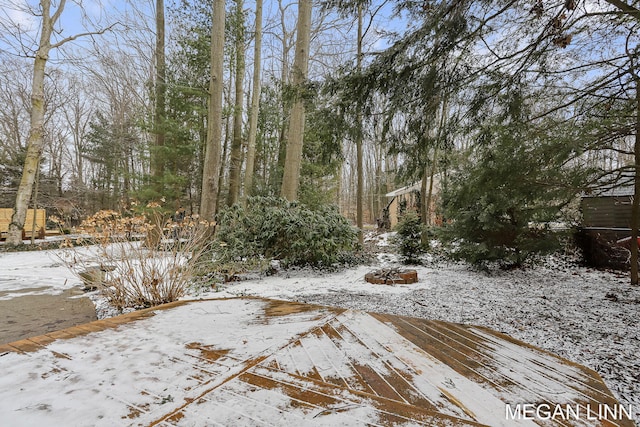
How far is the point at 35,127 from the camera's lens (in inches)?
313

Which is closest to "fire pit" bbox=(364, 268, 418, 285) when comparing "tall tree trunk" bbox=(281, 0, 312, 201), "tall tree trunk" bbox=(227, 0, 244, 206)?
"tall tree trunk" bbox=(281, 0, 312, 201)

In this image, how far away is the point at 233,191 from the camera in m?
8.76

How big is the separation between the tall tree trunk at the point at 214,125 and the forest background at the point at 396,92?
0.03 m

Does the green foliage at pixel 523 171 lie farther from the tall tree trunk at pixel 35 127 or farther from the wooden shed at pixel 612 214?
the tall tree trunk at pixel 35 127

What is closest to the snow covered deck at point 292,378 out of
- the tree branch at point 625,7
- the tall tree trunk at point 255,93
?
the tree branch at point 625,7

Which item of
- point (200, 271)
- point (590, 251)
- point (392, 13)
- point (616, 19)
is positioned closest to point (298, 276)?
point (200, 271)

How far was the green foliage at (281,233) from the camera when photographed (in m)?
4.80

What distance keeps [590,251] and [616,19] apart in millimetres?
4140

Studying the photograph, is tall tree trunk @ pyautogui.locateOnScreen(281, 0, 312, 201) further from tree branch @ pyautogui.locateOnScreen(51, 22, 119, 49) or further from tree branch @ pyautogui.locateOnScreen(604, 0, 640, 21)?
tree branch @ pyautogui.locateOnScreen(51, 22, 119, 49)

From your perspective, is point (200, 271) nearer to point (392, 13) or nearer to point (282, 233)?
point (282, 233)

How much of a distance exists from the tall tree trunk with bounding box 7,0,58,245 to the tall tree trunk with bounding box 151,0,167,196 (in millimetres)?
2486

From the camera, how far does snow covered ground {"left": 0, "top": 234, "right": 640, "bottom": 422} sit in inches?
85.0

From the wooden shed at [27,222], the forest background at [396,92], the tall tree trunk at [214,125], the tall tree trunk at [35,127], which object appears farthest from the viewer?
the wooden shed at [27,222]

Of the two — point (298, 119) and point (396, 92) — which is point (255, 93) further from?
point (396, 92)
